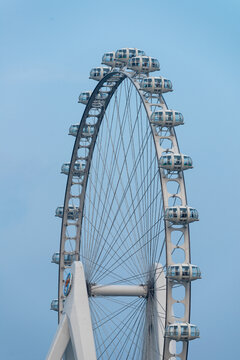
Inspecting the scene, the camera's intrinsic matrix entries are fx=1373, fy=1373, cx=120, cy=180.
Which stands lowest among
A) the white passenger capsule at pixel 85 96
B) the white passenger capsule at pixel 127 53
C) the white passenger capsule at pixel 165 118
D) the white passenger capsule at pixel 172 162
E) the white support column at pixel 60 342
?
the white support column at pixel 60 342

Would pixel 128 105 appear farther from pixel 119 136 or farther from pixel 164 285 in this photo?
pixel 164 285

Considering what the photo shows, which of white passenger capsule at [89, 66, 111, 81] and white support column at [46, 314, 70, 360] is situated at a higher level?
white passenger capsule at [89, 66, 111, 81]

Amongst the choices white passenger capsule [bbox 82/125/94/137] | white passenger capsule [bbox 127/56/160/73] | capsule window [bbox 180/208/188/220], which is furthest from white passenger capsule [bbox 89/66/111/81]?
capsule window [bbox 180/208/188/220]

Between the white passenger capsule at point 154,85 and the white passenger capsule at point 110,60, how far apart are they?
6.84m

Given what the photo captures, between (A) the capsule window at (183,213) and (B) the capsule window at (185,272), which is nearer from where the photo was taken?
(B) the capsule window at (185,272)

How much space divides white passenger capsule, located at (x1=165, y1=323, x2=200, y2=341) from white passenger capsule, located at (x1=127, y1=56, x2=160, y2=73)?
13.7 metres

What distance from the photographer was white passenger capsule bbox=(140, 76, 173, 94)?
2488 inches

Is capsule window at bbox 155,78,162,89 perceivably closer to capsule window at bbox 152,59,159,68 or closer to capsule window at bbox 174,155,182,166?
capsule window at bbox 152,59,159,68

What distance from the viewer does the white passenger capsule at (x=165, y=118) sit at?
6169cm

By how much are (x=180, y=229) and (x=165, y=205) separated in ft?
4.61

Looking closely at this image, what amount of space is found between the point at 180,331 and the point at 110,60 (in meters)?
18.4

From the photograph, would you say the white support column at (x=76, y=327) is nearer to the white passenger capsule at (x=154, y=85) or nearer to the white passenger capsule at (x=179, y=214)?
the white passenger capsule at (x=179, y=214)

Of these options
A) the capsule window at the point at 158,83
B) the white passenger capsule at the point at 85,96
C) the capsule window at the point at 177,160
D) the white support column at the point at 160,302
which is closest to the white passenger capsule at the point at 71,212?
the white passenger capsule at the point at 85,96

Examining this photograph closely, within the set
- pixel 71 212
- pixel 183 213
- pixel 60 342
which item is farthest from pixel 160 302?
pixel 71 212
